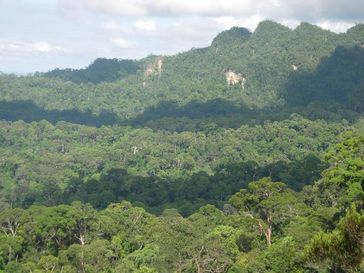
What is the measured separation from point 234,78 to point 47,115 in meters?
48.4

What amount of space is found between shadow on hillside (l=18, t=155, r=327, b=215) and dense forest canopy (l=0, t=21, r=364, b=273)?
6.7 inches

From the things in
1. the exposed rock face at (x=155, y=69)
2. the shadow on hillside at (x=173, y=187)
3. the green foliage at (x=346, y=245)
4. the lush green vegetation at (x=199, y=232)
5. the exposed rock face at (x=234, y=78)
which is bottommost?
the shadow on hillside at (x=173, y=187)

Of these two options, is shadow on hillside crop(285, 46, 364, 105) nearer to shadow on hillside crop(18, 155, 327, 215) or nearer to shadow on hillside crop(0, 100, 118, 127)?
shadow on hillside crop(0, 100, 118, 127)

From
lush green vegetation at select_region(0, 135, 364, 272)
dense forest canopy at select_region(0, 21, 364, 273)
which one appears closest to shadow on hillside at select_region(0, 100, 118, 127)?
dense forest canopy at select_region(0, 21, 364, 273)

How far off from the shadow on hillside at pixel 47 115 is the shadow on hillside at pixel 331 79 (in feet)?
146

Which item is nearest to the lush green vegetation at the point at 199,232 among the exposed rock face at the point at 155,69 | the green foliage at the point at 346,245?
the green foliage at the point at 346,245

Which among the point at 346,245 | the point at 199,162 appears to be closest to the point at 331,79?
the point at 199,162

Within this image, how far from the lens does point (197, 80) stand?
158 m

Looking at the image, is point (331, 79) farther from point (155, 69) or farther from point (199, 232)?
point (199, 232)

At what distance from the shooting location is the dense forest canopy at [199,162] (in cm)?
3162

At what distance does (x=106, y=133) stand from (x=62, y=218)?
67101 millimetres

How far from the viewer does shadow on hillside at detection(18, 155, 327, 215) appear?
62.5 m

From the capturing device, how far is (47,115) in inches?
5605

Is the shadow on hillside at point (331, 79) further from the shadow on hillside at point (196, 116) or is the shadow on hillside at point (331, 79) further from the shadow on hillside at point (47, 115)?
the shadow on hillside at point (47, 115)
